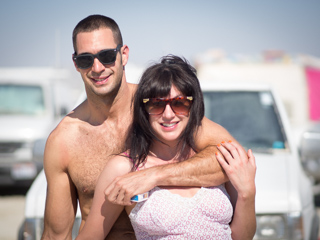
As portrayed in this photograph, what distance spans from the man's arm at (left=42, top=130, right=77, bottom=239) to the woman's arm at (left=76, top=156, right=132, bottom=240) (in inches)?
18.8

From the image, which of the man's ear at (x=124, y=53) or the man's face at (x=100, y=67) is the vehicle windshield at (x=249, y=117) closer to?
the man's ear at (x=124, y=53)

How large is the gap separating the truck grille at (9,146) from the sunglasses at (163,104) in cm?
715

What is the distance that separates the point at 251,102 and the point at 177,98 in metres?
2.65

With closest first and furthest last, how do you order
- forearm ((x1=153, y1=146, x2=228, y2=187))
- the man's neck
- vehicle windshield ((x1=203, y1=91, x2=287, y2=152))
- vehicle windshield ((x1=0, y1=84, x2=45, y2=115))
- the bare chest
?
forearm ((x1=153, y1=146, x2=228, y2=187)) → the bare chest → the man's neck → vehicle windshield ((x1=203, y1=91, x2=287, y2=152)) → vehicle windshield ((x1=0, y1=84, x2=45, y2=115))

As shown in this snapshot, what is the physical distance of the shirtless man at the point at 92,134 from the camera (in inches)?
107

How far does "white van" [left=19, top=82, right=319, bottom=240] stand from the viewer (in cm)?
340

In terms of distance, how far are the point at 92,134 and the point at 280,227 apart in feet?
4.95

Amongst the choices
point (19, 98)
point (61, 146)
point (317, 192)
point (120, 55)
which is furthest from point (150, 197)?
point (19, 98)

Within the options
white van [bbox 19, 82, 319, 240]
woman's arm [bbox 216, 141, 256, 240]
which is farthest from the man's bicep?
white van [bbox 19, 82, 319, 240]

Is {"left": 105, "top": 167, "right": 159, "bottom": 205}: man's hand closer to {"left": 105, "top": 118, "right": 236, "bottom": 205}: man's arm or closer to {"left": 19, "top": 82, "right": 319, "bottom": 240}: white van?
{"left": 105, "top": 118, "right": 236, "bottom": 205}: man's arm

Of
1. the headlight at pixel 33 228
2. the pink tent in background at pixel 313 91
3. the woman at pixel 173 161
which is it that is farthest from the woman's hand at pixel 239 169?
the pink tent in background at pixel 313 91

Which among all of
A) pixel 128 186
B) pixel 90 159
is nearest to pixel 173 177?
pixel 128 186

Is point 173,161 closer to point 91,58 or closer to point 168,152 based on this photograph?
point 168,152

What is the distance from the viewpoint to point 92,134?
116 inches
